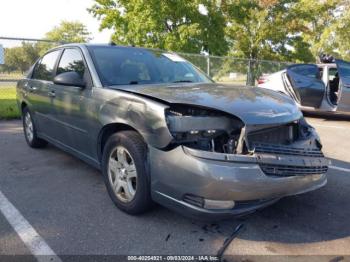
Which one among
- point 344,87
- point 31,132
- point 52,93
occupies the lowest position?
point 31,132

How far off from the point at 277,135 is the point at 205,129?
779mm

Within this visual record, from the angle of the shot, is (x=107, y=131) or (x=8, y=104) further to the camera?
(x=8, y=104)

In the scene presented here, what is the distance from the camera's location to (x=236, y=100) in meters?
3.12

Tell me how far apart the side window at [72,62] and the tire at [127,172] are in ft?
3.62

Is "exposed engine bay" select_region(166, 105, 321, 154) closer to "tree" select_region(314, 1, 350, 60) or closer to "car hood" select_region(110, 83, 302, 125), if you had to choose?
"car hood" select_region(110, 83, 302, 125)

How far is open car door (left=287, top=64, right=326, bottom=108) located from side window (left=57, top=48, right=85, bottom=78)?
644 centimetres

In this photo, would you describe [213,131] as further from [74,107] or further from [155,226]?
[74,107]

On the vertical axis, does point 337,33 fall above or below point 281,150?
above

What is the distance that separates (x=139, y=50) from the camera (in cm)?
451

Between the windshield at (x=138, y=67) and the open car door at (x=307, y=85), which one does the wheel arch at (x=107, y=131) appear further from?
the open car door at (x=307, y=85)

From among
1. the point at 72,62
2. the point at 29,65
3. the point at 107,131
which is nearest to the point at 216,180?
the point at 107,131

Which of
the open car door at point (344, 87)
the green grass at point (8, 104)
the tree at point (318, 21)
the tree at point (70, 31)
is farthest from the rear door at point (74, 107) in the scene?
the tree at point (70, 31)

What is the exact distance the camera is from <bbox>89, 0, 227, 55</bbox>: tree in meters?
18.8

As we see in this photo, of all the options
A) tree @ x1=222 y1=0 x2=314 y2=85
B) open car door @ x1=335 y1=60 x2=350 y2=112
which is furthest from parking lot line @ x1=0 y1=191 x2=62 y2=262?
tree @ x1=222 y1=0 x2=314 y2=85
